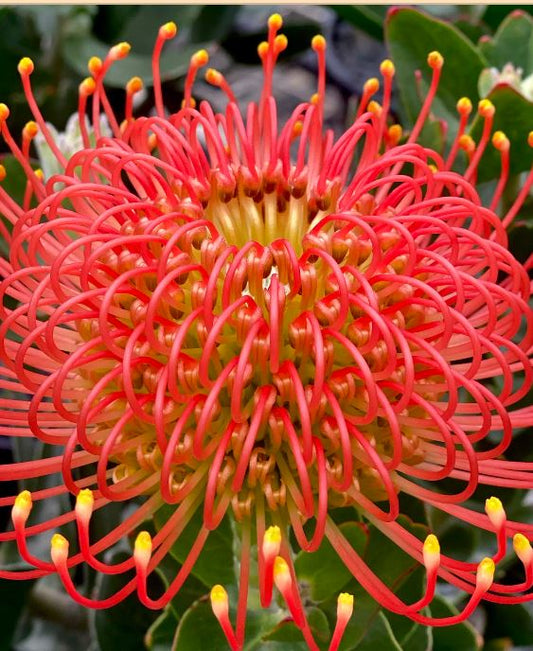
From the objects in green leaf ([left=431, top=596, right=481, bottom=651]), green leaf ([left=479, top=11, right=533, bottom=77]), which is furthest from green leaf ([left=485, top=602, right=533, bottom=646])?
green leaf ([left=479, top=11, right=533, bottom=77])

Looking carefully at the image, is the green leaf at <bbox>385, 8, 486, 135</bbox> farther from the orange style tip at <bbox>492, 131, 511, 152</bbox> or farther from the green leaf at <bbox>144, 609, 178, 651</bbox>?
the green leaf at <bbox>144, 609, 178, 651</bbox>

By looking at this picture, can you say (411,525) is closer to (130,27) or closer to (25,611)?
(25,611)

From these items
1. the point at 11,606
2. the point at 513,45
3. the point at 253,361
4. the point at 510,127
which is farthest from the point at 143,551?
the point at 513,45

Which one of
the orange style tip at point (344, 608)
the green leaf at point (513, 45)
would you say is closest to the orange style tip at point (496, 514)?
the orange style tip at point (344, 608)

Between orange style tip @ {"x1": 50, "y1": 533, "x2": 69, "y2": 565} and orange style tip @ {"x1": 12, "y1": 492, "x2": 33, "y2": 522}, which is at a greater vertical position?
orange style tip @ {"x1": 12, "y1": 492, "x2": 33, "y2": 522}

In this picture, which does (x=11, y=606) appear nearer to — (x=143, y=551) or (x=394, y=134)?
(x=143, y=551)
